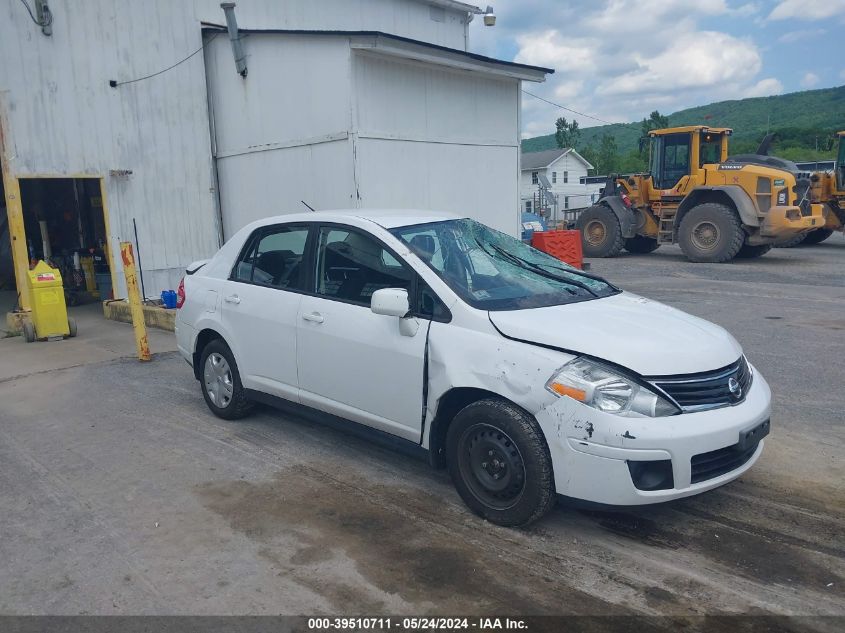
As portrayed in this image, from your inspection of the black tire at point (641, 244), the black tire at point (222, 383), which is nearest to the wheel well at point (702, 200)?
the black tire at point (641, 244)

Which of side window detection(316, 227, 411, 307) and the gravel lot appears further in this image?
side window detection(316, 227, 411, 307)

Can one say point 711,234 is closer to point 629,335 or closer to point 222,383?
point 222,383

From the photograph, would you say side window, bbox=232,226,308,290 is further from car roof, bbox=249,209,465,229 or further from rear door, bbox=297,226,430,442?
rear door, bbox=297,226,430,442

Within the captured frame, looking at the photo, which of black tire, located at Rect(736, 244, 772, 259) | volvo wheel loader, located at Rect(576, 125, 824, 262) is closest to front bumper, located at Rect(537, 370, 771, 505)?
volvo wheel loader, located at Rect(576, 125, 824, 262)

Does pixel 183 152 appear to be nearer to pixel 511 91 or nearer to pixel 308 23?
pixel 308 23

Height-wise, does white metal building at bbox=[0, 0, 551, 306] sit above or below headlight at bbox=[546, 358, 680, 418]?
above

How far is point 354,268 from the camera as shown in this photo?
463 centimetres

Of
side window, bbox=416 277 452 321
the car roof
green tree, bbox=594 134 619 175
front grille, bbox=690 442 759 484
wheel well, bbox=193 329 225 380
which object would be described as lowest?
front grille, bbox=690 442 759 484

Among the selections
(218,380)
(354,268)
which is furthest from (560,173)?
(354,268)

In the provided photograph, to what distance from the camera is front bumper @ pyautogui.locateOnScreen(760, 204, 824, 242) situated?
15.1 meters

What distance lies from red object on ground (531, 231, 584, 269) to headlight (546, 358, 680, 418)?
378 inches

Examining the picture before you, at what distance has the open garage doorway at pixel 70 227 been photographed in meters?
13.4

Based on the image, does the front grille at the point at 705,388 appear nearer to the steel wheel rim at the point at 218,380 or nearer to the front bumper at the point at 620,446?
the front bumper at the point at 620,446

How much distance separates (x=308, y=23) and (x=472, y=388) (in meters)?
11.9
